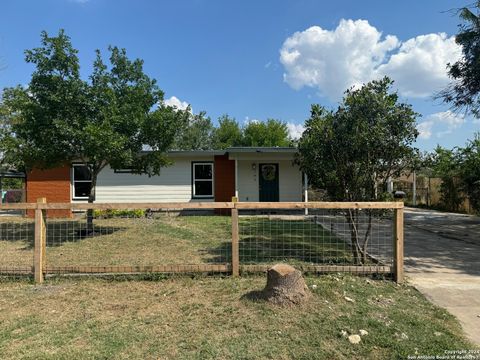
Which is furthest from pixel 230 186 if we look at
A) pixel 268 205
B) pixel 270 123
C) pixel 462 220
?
pixel 270 123

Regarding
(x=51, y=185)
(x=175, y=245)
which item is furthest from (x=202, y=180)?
(x=175, y=245)

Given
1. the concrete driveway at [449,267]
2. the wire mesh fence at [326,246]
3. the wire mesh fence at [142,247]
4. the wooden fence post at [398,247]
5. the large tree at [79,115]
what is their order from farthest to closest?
the large tree at [79,115] < the wire mesh fence at [326,246] < the wire mesh fence at [142,247] < the wooden fence post at [398,247] < the concrete driveway at [449,267]

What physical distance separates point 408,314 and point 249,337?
1.85 meters

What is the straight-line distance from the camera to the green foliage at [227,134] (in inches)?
1927

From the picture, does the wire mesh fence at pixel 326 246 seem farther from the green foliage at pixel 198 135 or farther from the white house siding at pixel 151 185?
the green foliage at pixel 198 135

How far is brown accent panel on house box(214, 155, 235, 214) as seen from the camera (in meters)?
16.2

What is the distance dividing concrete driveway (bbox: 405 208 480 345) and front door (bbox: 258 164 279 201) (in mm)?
5999

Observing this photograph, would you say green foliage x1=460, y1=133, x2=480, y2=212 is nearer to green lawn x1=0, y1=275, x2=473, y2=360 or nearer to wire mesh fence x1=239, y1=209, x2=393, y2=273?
wire mesh fence x1=239, y1=209, x2=393, y2=273

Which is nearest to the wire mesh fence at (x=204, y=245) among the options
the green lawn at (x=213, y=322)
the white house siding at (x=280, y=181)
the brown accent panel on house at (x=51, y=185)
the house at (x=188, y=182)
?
the green lawn at (x=213, y=322)

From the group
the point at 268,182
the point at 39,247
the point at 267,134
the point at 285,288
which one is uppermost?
the point at 267,134

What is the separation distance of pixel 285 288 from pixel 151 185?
12.7 m

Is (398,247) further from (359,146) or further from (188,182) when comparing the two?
(188,182)

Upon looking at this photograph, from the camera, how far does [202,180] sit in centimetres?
1645

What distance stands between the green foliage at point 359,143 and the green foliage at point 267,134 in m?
39.8
